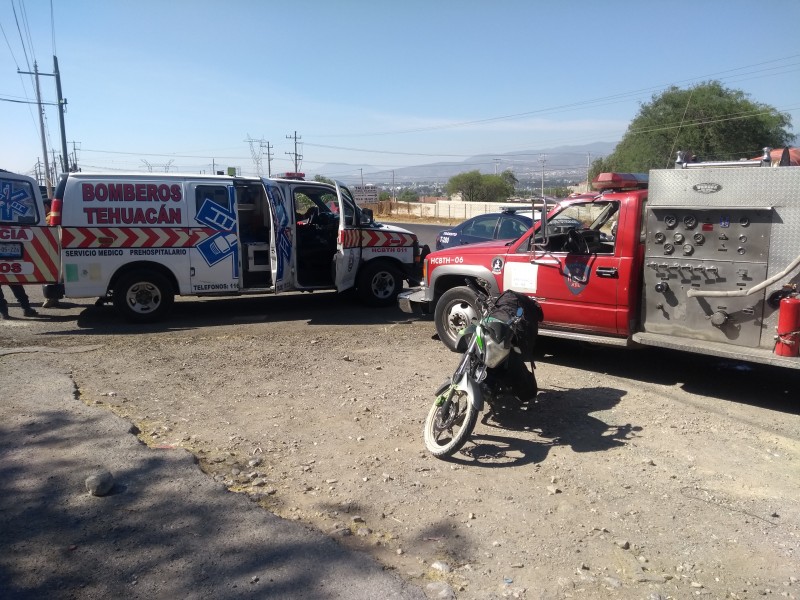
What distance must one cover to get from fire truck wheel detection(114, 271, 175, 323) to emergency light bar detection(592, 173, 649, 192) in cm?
633

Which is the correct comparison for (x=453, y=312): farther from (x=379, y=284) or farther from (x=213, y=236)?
(x=213, y=236)

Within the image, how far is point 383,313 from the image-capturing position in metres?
10.9

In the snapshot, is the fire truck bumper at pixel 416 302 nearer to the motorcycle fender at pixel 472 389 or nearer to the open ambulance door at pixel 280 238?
the open ambulance door at pixel 280 238

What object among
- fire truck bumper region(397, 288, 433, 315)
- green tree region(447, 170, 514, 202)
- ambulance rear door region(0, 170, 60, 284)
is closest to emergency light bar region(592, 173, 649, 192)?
fire truck bumper region(397, 288, 433, 315)

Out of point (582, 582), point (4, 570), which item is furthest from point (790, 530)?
point (4, 570)

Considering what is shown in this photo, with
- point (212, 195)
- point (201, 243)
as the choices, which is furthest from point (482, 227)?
point (201, 243)

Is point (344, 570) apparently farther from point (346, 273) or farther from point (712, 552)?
point (346, 273)

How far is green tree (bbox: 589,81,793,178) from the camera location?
40875 millimetres

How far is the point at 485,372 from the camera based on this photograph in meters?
5.09

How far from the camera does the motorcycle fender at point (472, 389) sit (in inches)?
187

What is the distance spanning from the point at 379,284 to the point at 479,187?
72.2 metres

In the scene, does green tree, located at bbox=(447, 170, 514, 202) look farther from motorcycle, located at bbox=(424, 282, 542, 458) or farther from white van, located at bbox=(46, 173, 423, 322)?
motorcycle, located at bbox=(424, 282, 542, 458)

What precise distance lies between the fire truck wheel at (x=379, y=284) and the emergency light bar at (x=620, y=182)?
4733 millimetres

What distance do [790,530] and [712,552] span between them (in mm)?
621
